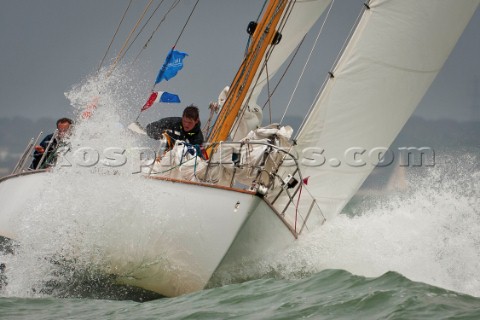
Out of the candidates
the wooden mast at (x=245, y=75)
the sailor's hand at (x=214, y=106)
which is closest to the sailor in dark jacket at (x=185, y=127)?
the wooden mast at (x=245, y=75)

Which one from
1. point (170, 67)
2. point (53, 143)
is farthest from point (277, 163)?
point (170, 67)

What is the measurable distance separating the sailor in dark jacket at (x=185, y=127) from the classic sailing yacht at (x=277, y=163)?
23 cm

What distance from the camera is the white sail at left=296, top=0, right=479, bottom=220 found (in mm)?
11195

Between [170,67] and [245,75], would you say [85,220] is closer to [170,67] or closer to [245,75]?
[245,75]

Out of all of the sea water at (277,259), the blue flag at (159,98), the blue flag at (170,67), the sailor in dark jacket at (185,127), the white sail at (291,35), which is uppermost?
the white sail at (291,35)

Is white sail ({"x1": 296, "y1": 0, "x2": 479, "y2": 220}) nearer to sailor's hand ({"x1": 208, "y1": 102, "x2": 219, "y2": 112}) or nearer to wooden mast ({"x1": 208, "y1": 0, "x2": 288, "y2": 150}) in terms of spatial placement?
wooden mast ({"x1": 208, "y1": 0, "x2": 288, "y2": 150})

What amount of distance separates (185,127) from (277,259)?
2.30m

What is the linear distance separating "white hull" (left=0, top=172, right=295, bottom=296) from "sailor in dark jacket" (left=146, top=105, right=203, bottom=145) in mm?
1563

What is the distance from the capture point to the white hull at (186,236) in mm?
9742

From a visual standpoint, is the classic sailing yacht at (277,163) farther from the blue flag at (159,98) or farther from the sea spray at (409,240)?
the blue flag at (159,98)

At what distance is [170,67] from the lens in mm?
14734

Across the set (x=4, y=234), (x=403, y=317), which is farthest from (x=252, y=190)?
(x=4, y=234)

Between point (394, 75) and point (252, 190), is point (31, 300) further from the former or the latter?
point (394, 75)

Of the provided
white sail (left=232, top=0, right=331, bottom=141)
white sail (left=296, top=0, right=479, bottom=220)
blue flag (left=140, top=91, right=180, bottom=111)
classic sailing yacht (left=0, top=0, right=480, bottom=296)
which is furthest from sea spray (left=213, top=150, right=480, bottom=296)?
blue flag (left=140, top=91, right=180, bottom=111)
